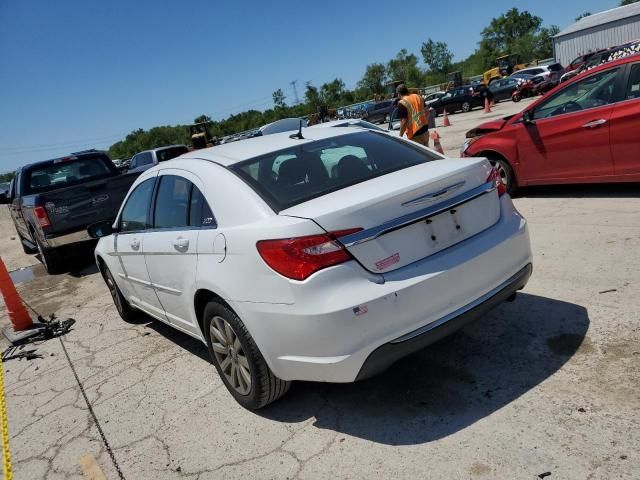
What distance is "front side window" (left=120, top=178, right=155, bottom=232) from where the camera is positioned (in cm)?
427

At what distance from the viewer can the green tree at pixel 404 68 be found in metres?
98.8

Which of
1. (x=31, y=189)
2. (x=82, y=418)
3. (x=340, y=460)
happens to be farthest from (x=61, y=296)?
(x=340, y=460)

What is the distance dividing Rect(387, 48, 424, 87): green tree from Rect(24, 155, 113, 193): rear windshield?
3769 inches

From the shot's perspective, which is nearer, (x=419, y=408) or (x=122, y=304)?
(x=419, y=408)

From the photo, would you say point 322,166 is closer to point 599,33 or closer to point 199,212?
point 199,212

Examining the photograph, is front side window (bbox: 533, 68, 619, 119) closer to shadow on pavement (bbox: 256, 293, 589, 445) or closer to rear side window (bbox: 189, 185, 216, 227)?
shadow on pavement (bbox: 256, 293, 589, 445)

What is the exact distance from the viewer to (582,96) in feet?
20.4

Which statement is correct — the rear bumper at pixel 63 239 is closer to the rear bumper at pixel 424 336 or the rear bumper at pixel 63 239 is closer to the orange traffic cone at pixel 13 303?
the orange traffic cone at pixel 13 303

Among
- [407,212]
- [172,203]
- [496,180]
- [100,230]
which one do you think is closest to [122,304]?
[100,230]

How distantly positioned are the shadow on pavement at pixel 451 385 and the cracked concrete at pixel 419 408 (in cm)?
1

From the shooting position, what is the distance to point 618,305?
11.9 ft

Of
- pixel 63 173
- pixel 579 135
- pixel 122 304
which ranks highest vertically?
pixel 63 173

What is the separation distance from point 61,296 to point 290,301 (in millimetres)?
6511

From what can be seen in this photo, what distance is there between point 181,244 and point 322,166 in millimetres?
1091
